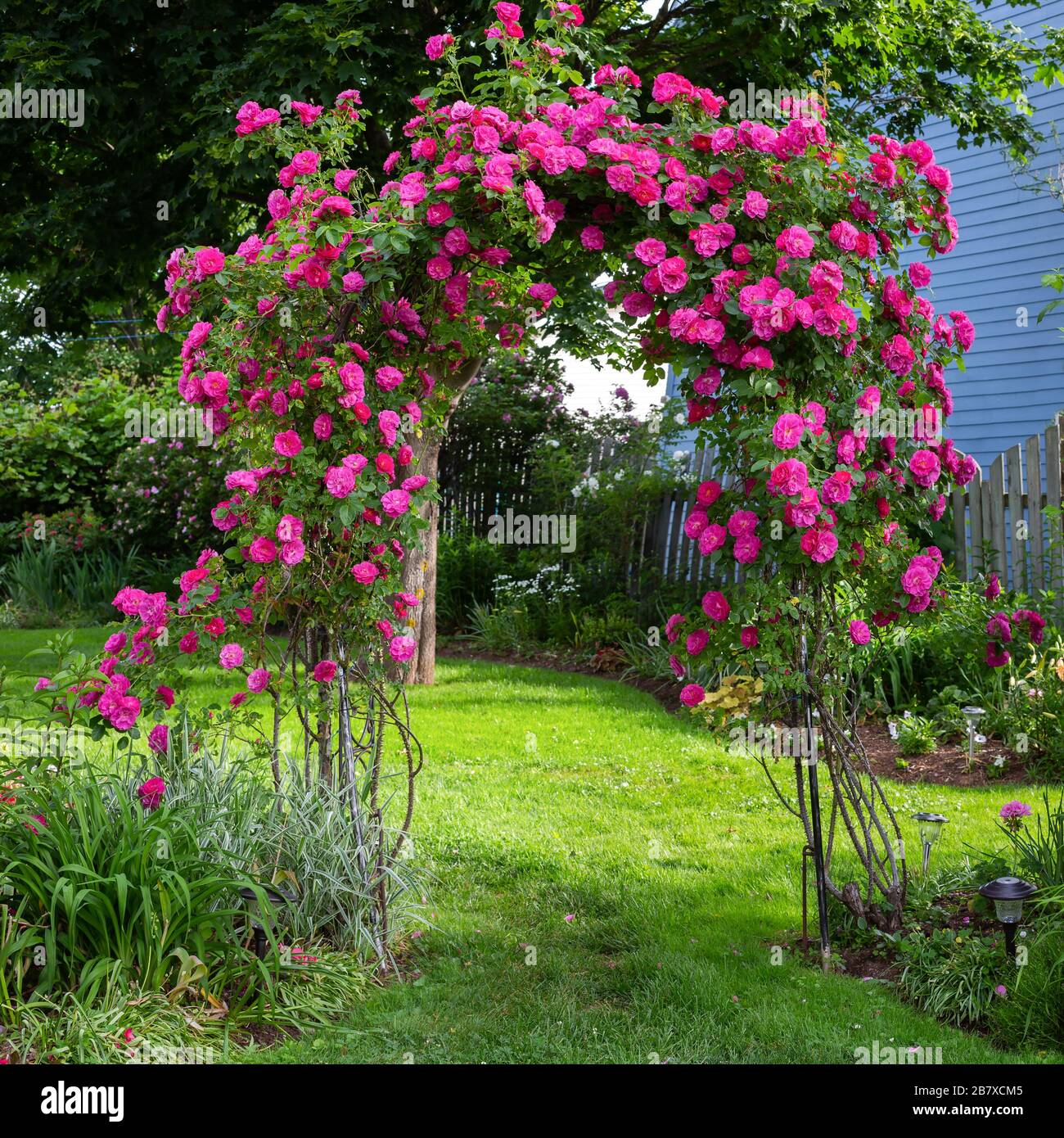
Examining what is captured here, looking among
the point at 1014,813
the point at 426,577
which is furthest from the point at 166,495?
the point at 1014,813

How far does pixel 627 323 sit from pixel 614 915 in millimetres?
2202

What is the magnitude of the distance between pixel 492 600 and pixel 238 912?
7.62 metres

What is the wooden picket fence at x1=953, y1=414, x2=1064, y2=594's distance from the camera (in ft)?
22.2

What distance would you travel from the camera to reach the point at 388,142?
23.9 feet

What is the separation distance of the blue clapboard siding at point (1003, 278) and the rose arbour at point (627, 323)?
6486 millimetres

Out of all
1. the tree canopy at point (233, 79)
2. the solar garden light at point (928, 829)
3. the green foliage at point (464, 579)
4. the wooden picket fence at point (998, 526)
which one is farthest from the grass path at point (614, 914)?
the green foliage at point (464, 579)

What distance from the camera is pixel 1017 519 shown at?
7059mm

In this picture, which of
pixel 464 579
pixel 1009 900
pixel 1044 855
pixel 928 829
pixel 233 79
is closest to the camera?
pixel 1009 900

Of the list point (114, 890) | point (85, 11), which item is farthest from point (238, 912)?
point (85, 11)

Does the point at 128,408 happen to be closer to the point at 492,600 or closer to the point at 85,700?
Answer: the point at 492,600

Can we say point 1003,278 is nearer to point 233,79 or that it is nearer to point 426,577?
point 426,577

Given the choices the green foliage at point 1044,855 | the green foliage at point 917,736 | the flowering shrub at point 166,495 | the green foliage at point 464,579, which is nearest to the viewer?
the green foliage at point 1044,855

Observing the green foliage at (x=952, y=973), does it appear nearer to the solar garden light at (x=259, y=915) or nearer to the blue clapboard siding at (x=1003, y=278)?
the solar garden light at (x=259, y=915)

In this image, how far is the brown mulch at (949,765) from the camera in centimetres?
554
